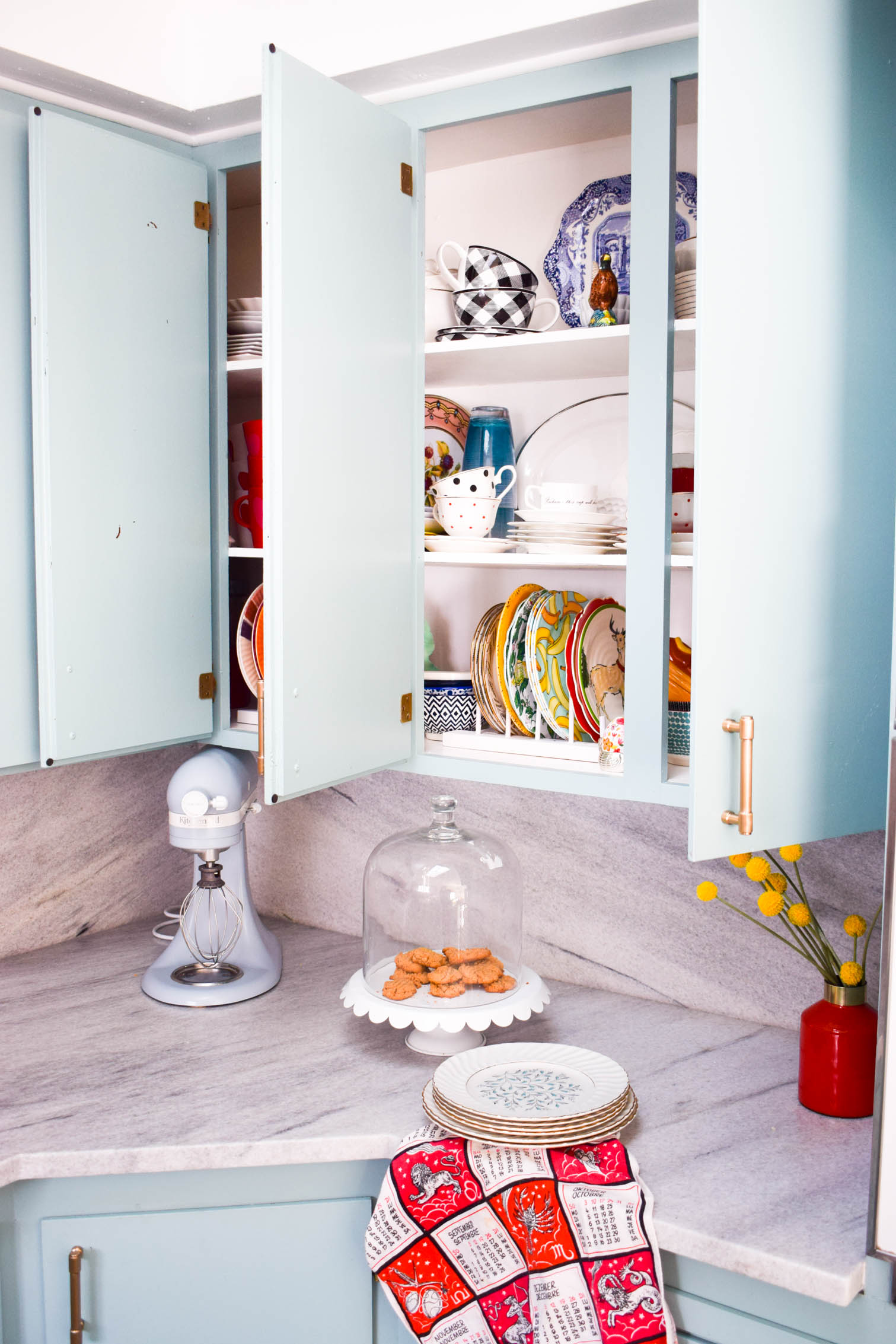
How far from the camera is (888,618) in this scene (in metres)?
1.26

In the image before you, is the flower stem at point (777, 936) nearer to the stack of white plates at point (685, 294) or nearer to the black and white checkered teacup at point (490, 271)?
→ the stack of white plates at point (685, 294)

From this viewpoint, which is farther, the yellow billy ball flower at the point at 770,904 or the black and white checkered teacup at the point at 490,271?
the black and white checkered teacup at the point at 490,271

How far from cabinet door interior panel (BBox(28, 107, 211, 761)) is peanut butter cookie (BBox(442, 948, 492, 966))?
557 mm

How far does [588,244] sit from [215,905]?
3.88 feet

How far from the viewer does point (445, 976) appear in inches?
58.4

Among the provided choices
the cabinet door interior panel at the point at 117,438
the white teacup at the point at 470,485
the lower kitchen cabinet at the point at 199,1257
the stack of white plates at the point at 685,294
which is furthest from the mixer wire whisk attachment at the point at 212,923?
the stack of white plates at the point at 685,294

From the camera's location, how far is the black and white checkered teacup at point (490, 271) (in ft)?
5.14

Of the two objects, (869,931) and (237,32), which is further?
(237,32)

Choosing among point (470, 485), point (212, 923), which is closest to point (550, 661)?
→ point (470, 485)

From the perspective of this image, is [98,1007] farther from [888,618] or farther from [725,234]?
[725,234]

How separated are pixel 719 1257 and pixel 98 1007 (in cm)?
99

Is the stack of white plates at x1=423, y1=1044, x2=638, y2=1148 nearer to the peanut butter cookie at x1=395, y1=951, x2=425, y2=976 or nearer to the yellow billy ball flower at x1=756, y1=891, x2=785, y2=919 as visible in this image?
the peanut butter cookie at x1=395, y1=951, x2=425, y2=976

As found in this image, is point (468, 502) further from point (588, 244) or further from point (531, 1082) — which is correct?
point (531, 1082)

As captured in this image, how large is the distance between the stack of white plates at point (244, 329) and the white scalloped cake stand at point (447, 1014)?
0.99 metres
